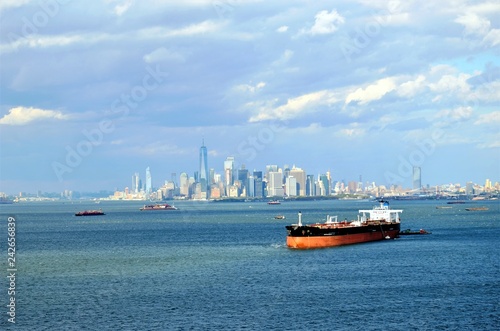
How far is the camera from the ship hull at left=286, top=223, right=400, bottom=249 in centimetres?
11288

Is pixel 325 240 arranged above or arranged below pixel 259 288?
above

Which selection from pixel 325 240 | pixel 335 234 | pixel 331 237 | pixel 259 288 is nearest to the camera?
pixel 259 288

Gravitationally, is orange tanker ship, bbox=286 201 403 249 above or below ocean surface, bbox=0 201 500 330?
above

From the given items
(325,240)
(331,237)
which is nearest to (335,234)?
(331,237)

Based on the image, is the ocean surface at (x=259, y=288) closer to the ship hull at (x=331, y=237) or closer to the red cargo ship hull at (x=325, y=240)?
the red cargo ship hull at (x=325, y=240)

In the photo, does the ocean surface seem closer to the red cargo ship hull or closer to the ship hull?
the red cargo ship hull

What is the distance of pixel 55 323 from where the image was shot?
5575 cm

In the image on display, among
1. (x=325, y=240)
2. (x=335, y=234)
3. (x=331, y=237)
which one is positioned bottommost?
(x=325, y=240)

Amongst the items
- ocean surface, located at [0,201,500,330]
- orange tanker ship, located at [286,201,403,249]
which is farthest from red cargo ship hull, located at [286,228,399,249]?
ocean surface, located at [0,201,500,330]

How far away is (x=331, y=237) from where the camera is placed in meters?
116

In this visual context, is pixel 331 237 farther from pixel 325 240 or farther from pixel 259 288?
pixel 259 288

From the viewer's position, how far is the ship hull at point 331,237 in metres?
113

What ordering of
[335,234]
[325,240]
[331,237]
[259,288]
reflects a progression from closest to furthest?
[259,288], [325,240], [331,237], [335,234]

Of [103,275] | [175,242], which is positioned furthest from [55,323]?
[175,242]
